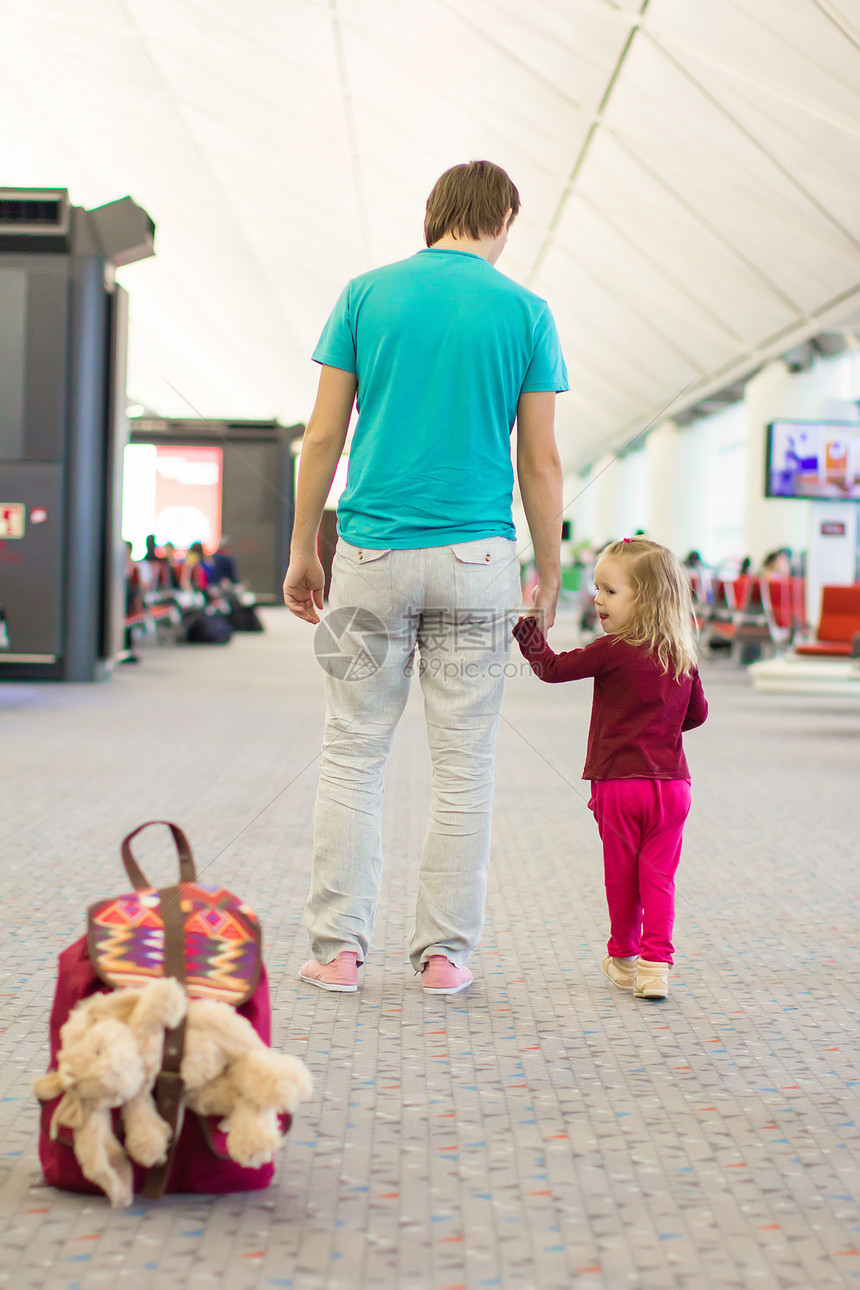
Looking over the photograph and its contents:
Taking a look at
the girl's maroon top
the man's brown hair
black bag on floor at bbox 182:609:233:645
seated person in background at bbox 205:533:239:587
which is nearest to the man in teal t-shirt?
the man's brown hair

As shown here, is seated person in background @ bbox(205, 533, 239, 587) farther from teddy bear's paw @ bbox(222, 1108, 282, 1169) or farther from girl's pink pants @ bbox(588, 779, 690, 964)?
teddy bear's paw @ bbox(222, 1108, 282, 1169)

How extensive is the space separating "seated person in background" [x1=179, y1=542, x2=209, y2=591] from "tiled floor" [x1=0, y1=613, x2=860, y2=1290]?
1218 cm

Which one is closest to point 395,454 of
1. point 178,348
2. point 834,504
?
point 834,504

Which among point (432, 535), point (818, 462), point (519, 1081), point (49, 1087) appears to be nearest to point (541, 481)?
point (432, 535)

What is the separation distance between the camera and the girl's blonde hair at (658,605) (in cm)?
281

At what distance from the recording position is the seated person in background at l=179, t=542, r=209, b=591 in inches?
678

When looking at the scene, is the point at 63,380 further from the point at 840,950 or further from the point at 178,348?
the point at 178,348

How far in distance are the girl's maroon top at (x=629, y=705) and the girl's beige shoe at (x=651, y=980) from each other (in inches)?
15.4

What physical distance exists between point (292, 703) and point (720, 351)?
48.6ft

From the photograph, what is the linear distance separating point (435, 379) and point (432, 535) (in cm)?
31

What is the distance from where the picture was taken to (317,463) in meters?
2.73

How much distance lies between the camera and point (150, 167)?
83.6 feet

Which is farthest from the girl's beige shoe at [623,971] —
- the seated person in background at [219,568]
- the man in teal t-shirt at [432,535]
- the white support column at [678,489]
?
the white support column at [678,489]

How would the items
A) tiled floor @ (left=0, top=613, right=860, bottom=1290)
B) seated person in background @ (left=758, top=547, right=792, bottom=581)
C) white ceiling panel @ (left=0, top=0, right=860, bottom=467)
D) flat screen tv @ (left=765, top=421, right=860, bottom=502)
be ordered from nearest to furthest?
tiled floor @ (left=0, top=613, right=860, bottom=1290) < white ceiling panel @ (left=0, top=0, right=860, bottom=467) < flat screen tv @ (left=765, top=421, right=860, bottom=502) < seated person in background @ (left=758, top=547, right=792, bottom=581)
